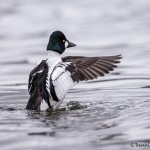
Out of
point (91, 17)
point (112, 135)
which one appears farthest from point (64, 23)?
point (112, 135)

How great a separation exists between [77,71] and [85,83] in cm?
283

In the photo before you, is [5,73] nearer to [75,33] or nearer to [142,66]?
[142,66]

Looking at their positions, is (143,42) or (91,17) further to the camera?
(91,17)

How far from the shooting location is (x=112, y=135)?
33.7ft

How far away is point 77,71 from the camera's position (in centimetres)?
1229

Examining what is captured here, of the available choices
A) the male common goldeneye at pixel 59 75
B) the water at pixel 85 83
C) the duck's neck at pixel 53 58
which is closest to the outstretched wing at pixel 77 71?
the male common goldeneye at pixel 59 75

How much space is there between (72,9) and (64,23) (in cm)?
201

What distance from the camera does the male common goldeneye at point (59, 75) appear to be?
1202cm

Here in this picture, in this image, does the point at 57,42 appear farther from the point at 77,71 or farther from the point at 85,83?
the point at 85,83

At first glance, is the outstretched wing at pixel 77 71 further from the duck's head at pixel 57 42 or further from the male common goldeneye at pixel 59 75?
the duck's head at pixel 57 42

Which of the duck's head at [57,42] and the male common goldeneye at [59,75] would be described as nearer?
the male common goldeneye at [59,75]

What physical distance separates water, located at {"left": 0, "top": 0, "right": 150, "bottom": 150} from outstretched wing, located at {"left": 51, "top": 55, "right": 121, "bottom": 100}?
41 centimetres

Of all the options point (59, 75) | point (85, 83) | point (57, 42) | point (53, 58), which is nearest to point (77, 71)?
point (59, 75)

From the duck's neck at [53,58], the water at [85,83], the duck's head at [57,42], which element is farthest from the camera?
the duck's head at [57,42]
